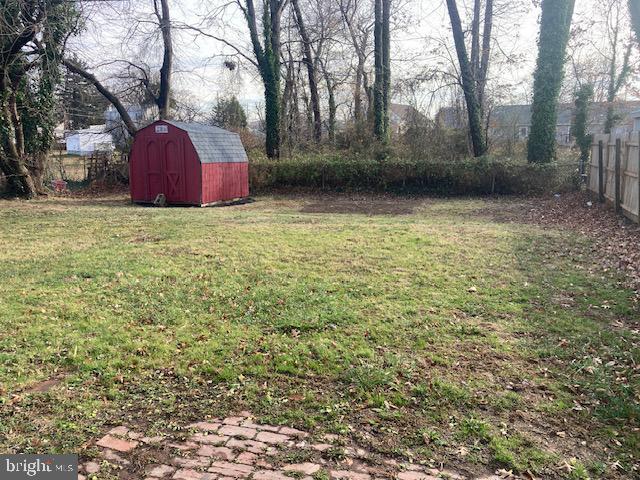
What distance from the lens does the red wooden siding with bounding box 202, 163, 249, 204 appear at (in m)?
16.2

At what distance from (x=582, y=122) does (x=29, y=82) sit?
65.8ft

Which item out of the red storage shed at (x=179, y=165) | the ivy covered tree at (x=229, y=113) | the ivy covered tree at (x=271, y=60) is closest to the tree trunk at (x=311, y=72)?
the ivy covered tree at (x=271, y=60)

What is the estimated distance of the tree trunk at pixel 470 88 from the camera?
20.5 metres

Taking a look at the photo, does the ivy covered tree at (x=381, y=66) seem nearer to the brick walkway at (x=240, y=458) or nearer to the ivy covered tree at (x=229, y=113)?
the ivy covered tree at (x=229, y=113)

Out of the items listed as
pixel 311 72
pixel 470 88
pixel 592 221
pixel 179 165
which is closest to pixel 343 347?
pixel 592 221

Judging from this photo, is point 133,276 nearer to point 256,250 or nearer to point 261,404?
point 256,250

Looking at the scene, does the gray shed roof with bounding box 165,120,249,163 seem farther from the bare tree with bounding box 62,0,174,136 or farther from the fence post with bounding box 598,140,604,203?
the fence post with bounding box 598,140,604,203

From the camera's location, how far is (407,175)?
62.6 feet

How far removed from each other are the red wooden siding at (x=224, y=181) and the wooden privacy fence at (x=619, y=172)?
38.2 ft

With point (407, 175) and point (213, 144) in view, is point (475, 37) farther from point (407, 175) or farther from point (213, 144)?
point (213, 144)

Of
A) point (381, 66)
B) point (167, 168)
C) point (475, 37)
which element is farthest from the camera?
point (475, 37)

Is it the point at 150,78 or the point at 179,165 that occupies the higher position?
the point at 150,78

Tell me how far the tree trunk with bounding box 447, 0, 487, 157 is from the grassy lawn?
43.7 ft

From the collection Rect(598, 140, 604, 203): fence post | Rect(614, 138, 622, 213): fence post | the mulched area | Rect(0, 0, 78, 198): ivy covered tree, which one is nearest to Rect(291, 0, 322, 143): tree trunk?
Rect(0, 0, 78, 198): ivy covered tree
